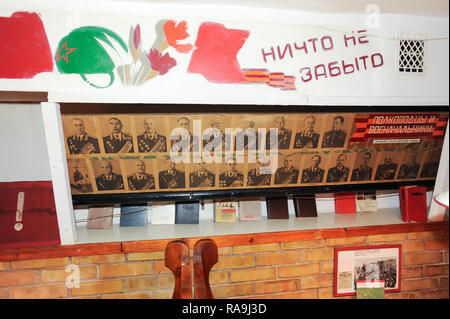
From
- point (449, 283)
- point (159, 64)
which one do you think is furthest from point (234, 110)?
point (449, 283)

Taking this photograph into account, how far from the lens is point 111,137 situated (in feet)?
5.55

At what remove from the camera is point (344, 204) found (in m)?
2.23

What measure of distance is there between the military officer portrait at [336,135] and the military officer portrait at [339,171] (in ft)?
0.38

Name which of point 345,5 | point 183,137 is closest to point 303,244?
point 183,137

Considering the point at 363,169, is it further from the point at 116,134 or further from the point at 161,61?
the point at 116,134

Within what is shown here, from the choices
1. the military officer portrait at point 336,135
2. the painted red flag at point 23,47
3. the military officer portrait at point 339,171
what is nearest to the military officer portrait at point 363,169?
the military officer portrait at point 339,171

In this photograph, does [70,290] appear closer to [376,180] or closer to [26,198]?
[26,198]

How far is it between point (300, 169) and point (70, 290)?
173cm

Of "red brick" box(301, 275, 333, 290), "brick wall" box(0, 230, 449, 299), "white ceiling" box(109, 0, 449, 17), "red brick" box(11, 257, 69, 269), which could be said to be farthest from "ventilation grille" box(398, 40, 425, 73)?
"red brick" box(11, 257, 69, 269)

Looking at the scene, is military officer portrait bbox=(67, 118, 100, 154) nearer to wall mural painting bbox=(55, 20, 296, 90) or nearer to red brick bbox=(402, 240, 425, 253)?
wall mural painting bbox=(55, 20, 296, 90)

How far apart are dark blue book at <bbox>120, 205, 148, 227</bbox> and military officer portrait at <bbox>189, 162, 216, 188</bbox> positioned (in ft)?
1.51

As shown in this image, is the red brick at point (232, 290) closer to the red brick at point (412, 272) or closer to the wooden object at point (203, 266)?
the wooden object at point (203, 266)

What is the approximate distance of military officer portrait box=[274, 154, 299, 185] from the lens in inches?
75.0

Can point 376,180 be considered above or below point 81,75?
below
